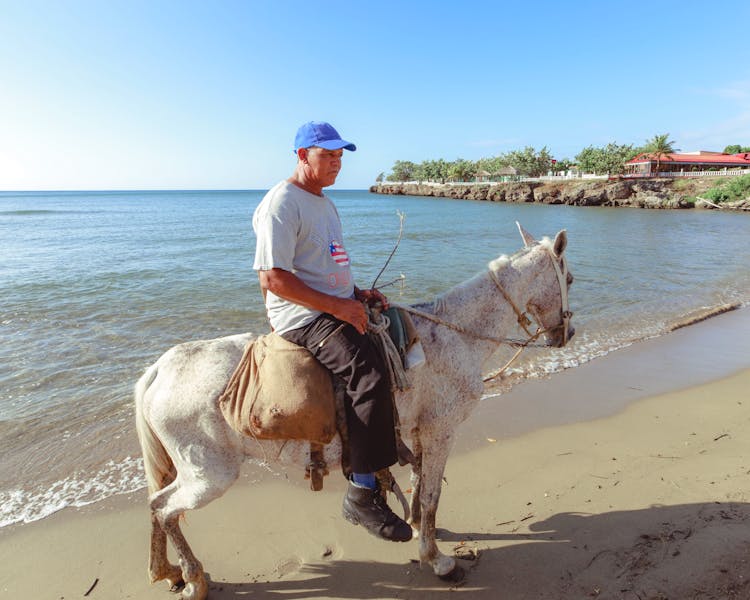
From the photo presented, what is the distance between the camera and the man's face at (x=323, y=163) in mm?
2605

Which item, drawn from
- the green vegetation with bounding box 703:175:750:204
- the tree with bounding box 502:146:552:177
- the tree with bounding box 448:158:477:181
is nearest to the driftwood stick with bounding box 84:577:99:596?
the green vegetation with bounding box 703:175:750:204

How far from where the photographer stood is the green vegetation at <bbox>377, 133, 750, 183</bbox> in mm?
75062

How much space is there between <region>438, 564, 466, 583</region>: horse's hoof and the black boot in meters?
0.55

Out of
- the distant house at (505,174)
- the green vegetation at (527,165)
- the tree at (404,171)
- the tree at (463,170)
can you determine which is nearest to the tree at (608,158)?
the green vegetation at (527,165)

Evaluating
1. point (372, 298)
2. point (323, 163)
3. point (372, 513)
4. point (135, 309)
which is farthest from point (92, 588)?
point (135, 309)

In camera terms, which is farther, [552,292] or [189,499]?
[552,292]

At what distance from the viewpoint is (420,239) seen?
29547 mm

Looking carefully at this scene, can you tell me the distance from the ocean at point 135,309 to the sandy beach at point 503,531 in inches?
34.8

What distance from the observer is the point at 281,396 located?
2613 millimetres

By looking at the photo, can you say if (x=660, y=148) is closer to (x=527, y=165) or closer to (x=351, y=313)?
(x=527, y=165)

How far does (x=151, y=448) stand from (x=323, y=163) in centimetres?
228

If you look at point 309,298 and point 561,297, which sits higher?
point 309,298

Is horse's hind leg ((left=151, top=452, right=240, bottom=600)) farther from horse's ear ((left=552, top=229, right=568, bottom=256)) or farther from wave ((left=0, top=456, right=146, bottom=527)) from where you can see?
horse's ear ((left=552, top=229, right=568, bottom=256))

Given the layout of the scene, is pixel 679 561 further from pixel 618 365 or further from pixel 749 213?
pixel 749 213
